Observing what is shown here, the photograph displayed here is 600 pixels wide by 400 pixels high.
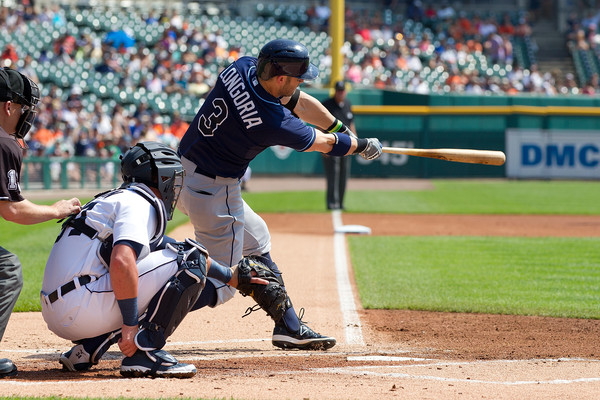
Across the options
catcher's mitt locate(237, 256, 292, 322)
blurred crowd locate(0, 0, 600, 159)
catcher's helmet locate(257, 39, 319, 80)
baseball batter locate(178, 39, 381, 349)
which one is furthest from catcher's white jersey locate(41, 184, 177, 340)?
blurred crowd locate(0, 0, 600, 159)

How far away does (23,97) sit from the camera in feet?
13.6

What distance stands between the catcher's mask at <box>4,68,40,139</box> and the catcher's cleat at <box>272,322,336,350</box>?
1891mm

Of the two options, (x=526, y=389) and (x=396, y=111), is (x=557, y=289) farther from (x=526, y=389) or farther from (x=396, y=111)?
(x=396, y=111)

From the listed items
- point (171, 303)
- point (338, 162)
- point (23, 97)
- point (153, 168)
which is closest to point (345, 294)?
point (171, 303)

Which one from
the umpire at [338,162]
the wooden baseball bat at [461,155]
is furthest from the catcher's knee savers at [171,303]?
the umpire at [338,162]

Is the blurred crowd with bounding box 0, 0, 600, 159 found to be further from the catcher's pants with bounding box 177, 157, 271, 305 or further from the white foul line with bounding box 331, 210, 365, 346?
the catcher's pants with bounding box 177, 157, 271, 305

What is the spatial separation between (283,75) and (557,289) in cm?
380

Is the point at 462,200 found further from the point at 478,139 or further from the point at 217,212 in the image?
the point at 217,212

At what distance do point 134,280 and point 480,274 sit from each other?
5.03 metres

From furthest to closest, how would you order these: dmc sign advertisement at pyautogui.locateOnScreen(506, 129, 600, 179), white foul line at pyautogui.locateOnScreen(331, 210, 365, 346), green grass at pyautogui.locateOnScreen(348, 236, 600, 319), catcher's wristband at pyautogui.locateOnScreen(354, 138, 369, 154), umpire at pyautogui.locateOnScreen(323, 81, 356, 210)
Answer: dmc sign advertisement at pyautogui.locateOnScreen(506, 129, 600, 179) → umpire at pyautogui.locateOnScreen(323, 81, 356, 210) → green grass at pyautogui.locateOnScreen(348, 236, 600, 319) → white foul line at pyautogui.locateOnScreen(331, 210, 365, 346) → catcher's wristband at pyautogui.locateOnScreen(354, 138, 369, 154)

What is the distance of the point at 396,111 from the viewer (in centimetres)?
2286

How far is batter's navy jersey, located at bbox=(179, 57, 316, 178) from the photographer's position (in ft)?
15.1

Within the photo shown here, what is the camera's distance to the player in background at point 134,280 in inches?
156

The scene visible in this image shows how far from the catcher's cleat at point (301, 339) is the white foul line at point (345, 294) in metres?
0.29
